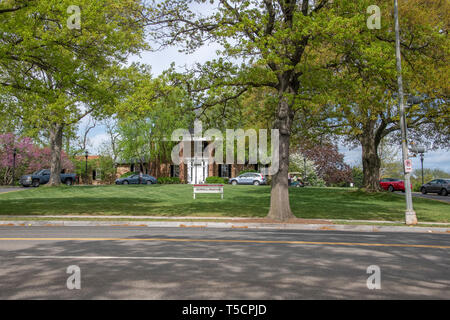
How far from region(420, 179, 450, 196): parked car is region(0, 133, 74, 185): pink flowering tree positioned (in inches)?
1880

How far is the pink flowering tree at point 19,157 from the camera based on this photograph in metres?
48.0

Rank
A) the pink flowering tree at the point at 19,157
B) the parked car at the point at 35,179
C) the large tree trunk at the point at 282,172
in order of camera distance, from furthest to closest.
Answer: the pink flowering tree at the point at 19,157 → the parked car at the point at 35,179 → the large tree trunk at the point at 282,172

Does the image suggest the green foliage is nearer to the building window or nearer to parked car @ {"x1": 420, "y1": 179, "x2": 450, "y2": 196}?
the building window

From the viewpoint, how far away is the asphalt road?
502 centimetres

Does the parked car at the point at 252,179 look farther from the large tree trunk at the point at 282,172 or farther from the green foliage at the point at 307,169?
the large tree trunk at the point at 282,172

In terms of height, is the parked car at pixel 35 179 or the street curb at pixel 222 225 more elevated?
the parked car at pixel 35 179

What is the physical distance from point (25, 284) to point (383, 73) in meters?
14.2

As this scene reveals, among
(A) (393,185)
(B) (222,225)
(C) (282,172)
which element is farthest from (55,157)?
(A) (393,185)

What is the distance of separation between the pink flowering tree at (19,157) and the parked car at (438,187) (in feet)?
157

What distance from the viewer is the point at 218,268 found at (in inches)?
252

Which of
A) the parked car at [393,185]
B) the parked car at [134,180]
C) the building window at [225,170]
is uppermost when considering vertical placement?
the building window at [225,170]

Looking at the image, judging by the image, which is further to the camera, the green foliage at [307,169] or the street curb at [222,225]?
the green foliage at [307,169]

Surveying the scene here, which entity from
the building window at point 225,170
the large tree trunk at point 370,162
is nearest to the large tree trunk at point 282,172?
the large tree trunk at point 370,162

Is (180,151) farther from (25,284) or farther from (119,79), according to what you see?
(25,284)
